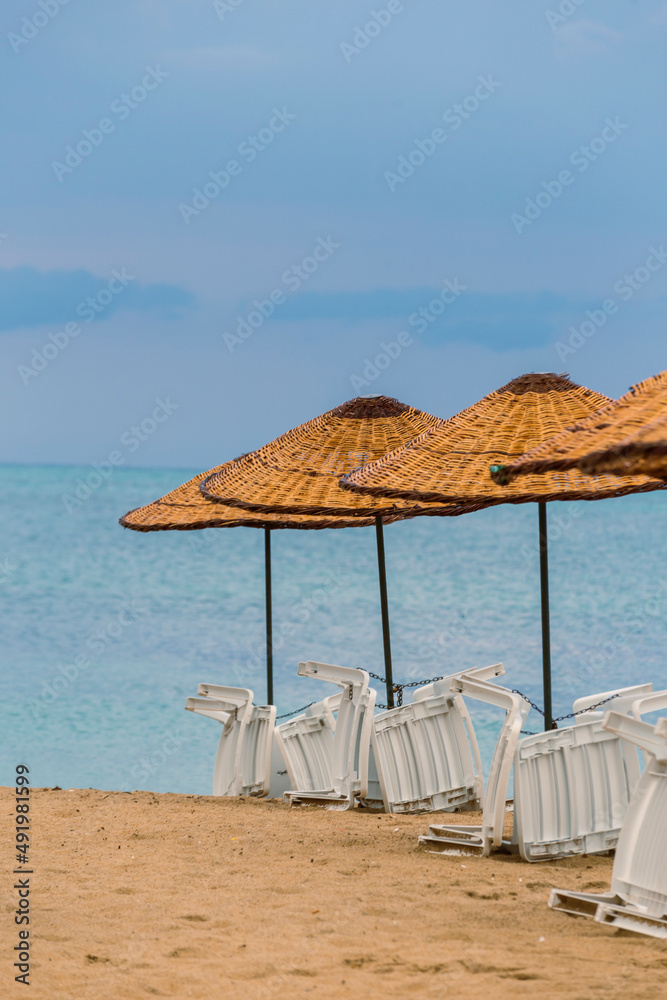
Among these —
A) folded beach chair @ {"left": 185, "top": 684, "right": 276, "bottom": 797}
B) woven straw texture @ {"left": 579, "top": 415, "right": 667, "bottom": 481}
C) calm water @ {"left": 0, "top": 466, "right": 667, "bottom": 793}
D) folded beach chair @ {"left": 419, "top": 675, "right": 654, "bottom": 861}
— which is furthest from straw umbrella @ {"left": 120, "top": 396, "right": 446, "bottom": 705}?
calm water @ {"left": 0, "top": 466, "right": 667, "bottom": 793}

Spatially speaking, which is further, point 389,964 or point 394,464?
point 394,464

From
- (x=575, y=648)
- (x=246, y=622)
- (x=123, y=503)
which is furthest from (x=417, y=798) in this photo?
(x=123, y=503)

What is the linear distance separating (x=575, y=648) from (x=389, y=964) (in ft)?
56.8

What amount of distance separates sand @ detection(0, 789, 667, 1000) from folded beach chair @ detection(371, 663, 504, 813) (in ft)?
0.46

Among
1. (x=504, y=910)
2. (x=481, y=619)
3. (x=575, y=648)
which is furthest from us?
(x=481, y=619)

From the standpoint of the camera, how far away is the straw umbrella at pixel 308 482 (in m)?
5.79

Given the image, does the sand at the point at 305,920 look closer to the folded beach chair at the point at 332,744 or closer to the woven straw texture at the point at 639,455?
the folded beach chair at the point at 332,744

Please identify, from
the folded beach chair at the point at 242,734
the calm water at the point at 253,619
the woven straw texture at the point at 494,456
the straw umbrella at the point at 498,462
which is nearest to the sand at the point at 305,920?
the folded beach chair at the point at 242,734

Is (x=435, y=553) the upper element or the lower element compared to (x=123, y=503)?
lower

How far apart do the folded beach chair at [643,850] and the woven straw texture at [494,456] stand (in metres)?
1.34

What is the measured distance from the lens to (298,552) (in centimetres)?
3506

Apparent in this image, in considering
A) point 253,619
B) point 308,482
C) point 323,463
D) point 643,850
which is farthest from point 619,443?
point 253,619

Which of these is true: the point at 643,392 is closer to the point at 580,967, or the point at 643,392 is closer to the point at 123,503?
the point at 580,967

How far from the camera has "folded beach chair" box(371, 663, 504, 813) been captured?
5.16 metres
